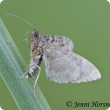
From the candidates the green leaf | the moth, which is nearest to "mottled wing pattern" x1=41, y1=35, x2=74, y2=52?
the moth

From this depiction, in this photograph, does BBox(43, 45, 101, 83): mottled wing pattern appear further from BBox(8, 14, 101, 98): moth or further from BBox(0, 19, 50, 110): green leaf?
BBox(0, 19, 50, 110): green leaf

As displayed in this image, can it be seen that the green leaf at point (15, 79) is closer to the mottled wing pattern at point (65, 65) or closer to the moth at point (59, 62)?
the moth at point (59, 62)

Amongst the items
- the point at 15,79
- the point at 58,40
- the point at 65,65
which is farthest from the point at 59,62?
the point at 15,79

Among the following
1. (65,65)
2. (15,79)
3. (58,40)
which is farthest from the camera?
(58,40)

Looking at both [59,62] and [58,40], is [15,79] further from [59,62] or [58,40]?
[58,40]

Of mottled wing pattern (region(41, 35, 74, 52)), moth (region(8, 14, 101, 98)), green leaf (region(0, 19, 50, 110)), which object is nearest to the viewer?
green leaf (region(0, 19, 50, 110))

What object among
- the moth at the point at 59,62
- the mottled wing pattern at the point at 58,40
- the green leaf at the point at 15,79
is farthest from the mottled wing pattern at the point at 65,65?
the green leaf at the point at 15,79
